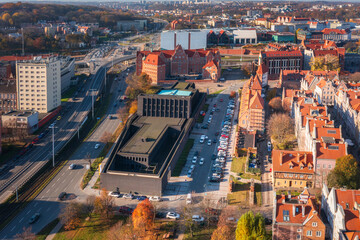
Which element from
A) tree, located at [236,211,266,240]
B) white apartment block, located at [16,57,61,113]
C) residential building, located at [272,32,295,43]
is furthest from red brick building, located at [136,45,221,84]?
tree, located at [236,211,266,240]

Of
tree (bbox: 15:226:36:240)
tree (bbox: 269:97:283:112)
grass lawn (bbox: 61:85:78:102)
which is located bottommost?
tree (bbox: 15:226:36:240)

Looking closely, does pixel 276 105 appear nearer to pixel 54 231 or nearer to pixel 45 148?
pixel 45 148

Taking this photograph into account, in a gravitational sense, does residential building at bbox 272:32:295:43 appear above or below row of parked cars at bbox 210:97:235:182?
above

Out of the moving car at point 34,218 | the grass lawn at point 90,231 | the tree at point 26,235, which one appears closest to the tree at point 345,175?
the grass lawn at point 90,231

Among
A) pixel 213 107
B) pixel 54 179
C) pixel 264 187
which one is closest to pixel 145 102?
pixel 213 107

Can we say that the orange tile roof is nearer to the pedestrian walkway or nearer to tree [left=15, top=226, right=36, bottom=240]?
the pedestrian walkway

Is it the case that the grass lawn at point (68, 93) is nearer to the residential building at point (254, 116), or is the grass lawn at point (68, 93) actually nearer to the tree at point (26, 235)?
the residential building at point (254, 116)

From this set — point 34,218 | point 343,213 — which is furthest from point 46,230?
point 343,213

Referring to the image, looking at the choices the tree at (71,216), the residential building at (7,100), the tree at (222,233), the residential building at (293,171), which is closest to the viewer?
the tree at (222,233)
